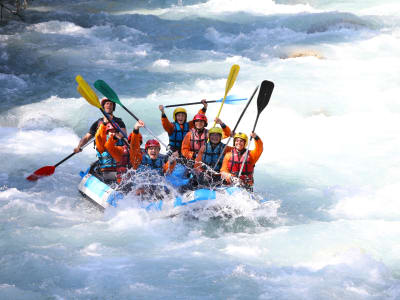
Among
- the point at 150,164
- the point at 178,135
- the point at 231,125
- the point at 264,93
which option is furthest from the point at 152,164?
the point at 231,125

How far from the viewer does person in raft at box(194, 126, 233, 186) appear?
583 centimetres

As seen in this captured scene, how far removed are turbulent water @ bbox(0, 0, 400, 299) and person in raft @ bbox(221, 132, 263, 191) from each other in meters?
0.34

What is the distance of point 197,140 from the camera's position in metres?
6.06

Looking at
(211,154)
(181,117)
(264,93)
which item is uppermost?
(264,93)

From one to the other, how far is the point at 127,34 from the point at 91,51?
2175 mm

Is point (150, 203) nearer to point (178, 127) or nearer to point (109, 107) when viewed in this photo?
point (178, 127)

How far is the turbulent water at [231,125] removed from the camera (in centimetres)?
468

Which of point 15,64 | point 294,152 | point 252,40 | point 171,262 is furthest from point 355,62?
point 171,262

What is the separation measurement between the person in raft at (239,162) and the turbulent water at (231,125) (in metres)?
0.34

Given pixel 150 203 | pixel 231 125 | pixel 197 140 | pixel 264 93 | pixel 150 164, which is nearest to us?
pixel 150 203

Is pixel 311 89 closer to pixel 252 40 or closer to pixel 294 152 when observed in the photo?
pixel 294 152

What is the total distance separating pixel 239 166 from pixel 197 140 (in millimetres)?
629

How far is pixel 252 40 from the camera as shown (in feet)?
53.0

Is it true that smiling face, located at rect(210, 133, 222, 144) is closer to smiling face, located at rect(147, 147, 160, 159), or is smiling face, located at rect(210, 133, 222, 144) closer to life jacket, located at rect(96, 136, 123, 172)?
smiling face, located at rect(147, 147, 160, 159)
